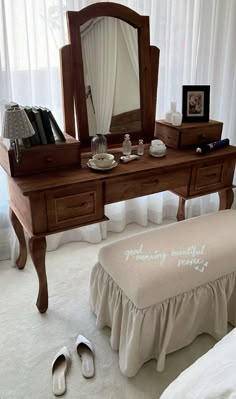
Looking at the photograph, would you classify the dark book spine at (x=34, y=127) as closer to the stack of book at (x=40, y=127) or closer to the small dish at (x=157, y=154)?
the stack of book at (x=40, y=127)

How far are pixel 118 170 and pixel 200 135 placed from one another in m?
0.64

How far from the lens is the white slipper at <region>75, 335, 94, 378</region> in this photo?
4.66 ft

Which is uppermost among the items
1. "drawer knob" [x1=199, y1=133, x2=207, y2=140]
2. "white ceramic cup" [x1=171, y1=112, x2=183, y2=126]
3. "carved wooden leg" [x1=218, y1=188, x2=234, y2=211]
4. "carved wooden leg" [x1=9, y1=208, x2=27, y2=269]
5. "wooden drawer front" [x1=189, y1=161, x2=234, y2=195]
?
"white ceramic cup" [x1=171, y1=112, x2=183, y2=126]

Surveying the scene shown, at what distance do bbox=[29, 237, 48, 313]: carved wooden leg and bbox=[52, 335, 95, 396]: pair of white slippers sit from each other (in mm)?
278

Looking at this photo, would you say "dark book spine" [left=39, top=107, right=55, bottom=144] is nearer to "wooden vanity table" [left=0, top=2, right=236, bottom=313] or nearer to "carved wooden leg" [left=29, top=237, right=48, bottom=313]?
"wooden vanity table" [left=0, top=2, right=236, bottom=313]

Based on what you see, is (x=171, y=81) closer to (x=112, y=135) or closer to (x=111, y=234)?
(x=112, y=135)

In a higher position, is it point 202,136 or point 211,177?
point 202,136

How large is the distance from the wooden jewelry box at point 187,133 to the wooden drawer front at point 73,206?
2.08 feet

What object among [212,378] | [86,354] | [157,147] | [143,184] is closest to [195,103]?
[157,147]

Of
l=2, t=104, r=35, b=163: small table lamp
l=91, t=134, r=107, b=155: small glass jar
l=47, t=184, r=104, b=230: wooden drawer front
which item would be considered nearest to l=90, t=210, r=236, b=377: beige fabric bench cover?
l=47, t=184, r=104, b=230: wooden drawer front

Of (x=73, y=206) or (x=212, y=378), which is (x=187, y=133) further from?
(x=212, y=378)

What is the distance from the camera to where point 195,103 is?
78.2 inches

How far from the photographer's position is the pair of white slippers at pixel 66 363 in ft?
4.46

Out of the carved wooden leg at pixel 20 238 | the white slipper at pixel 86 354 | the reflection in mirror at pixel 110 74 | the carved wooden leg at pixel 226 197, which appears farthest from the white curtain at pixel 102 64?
the white slipper at pixel 86 354
